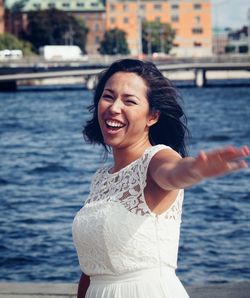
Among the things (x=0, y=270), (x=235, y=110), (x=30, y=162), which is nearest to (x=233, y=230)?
(x=0, y=270)

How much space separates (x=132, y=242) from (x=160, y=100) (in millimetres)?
377

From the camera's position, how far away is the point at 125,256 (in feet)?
7.33

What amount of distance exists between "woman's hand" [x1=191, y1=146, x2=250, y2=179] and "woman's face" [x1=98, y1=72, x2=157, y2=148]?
0.38 metres

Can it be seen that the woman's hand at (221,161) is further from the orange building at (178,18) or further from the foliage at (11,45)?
the orange building at (178,18)

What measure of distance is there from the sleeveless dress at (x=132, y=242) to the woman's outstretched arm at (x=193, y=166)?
7 centimetres

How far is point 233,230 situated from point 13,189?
623 cm

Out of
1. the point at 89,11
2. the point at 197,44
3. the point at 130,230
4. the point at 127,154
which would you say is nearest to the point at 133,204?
the point at 130,230

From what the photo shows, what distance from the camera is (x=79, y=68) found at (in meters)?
59.8

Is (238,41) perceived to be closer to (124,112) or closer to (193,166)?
(124,112)

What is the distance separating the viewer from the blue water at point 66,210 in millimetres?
8984

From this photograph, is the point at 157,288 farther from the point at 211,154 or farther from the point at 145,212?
the point at 211,154

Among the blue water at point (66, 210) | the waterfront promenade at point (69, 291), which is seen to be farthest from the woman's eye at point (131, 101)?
the waterfront promenade at point (69, 291)

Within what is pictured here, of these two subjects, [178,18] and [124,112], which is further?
[178,18]

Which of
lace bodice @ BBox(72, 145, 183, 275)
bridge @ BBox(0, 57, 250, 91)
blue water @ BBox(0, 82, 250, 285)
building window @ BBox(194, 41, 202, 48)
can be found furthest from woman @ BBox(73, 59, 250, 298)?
building window @ BBox(194, 41, 202, 48)
